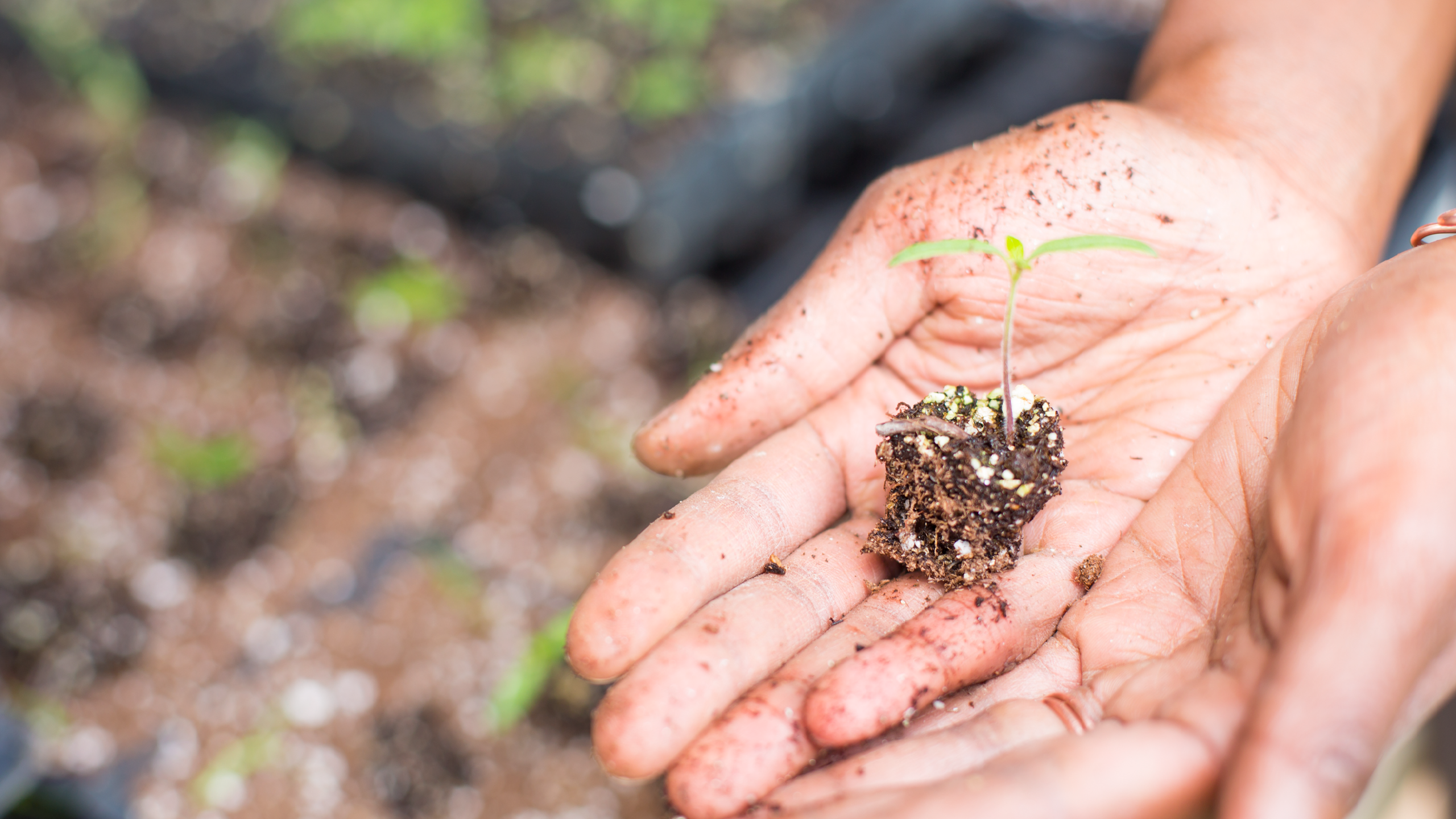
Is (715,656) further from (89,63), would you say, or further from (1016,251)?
(89,63)

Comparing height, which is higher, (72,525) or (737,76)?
(737,76)

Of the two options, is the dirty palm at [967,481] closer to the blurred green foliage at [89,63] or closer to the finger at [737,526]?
the finger at [737,526]

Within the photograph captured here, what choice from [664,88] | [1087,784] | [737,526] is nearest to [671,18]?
[664,88]

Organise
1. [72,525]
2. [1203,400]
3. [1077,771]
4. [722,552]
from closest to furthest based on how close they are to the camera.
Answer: [1077,771]
[722,552]
[1203,400]
[72,525]

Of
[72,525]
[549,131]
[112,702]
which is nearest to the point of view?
[112,702]

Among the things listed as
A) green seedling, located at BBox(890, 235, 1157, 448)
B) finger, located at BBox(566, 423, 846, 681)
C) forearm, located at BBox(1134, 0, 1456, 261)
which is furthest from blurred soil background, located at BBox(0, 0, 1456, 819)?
green seedling, located at BBox(890, 235, 1157, 448)

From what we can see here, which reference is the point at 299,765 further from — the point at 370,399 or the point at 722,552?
the point at 722,552

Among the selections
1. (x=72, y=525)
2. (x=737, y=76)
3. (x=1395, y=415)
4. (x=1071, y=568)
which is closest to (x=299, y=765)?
(x=72, y=525)
